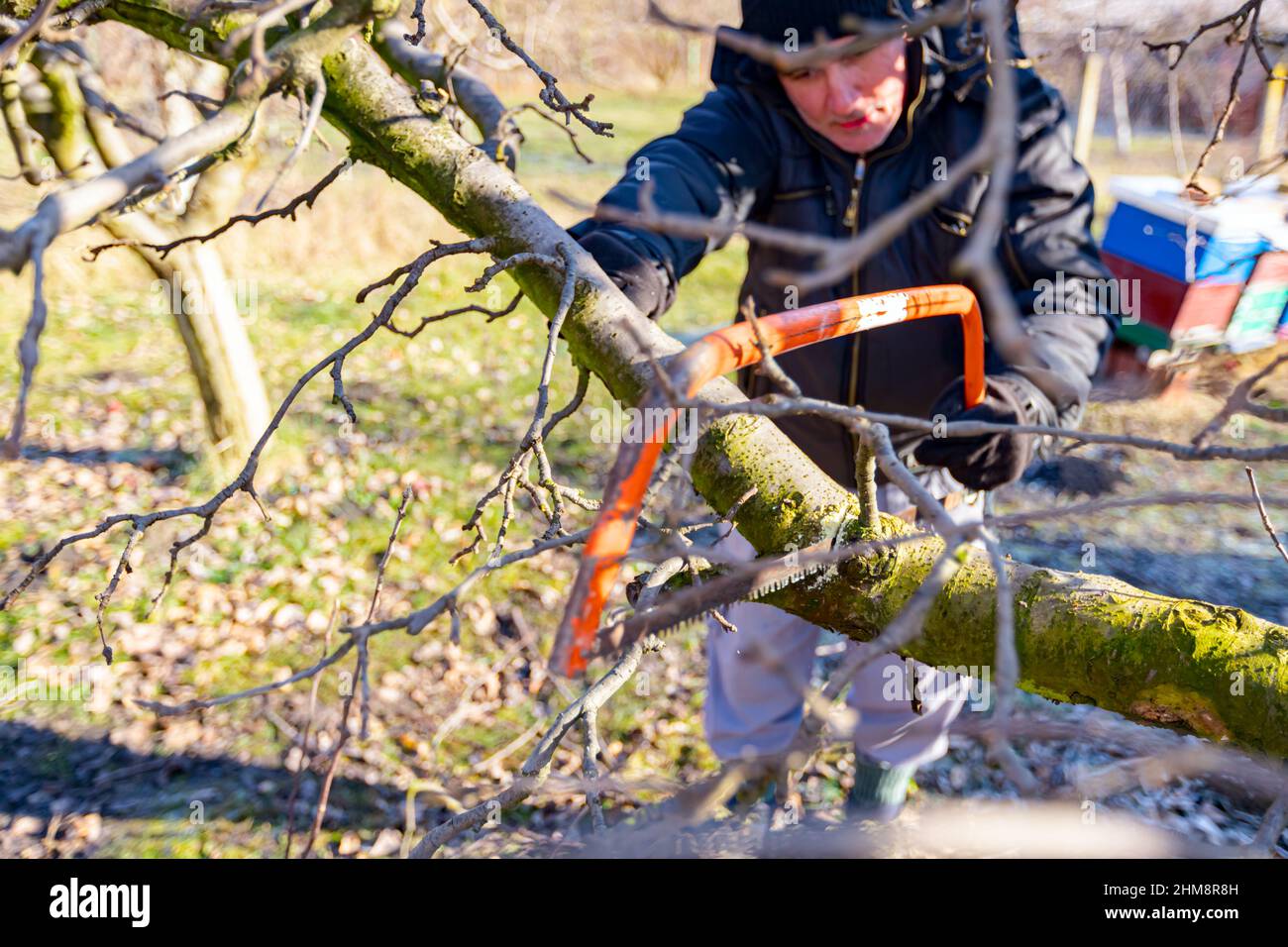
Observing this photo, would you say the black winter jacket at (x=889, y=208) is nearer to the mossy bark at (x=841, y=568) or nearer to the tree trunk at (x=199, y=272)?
the mossy bark at (x=841, y=568)

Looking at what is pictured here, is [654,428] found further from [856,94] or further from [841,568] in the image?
[856,94]

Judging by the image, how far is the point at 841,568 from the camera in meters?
1.51

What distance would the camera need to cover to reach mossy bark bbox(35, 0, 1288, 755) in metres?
1.33

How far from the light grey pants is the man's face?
107 centimetres

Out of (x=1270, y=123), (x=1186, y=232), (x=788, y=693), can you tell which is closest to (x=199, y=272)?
(x=788, y=693)

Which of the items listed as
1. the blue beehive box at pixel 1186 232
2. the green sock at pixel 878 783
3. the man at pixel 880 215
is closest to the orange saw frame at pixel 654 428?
the man at pixel 880 215

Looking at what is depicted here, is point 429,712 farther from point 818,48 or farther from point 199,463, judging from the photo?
point 818,48

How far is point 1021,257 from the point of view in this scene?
7.60ft

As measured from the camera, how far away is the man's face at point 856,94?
227 centimetres

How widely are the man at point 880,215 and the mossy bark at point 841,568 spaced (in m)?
0.38

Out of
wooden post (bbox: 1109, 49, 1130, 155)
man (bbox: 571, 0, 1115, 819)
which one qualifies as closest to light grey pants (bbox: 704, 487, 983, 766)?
man (bbox: 571, 0, 1115, 819)

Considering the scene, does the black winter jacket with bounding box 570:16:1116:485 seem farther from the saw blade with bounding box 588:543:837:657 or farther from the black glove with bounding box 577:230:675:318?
the saw blade with bounding box 588:543:837:657

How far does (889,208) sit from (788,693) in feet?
5.34

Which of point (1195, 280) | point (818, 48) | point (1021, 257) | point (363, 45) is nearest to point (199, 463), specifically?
point (363, 45)
